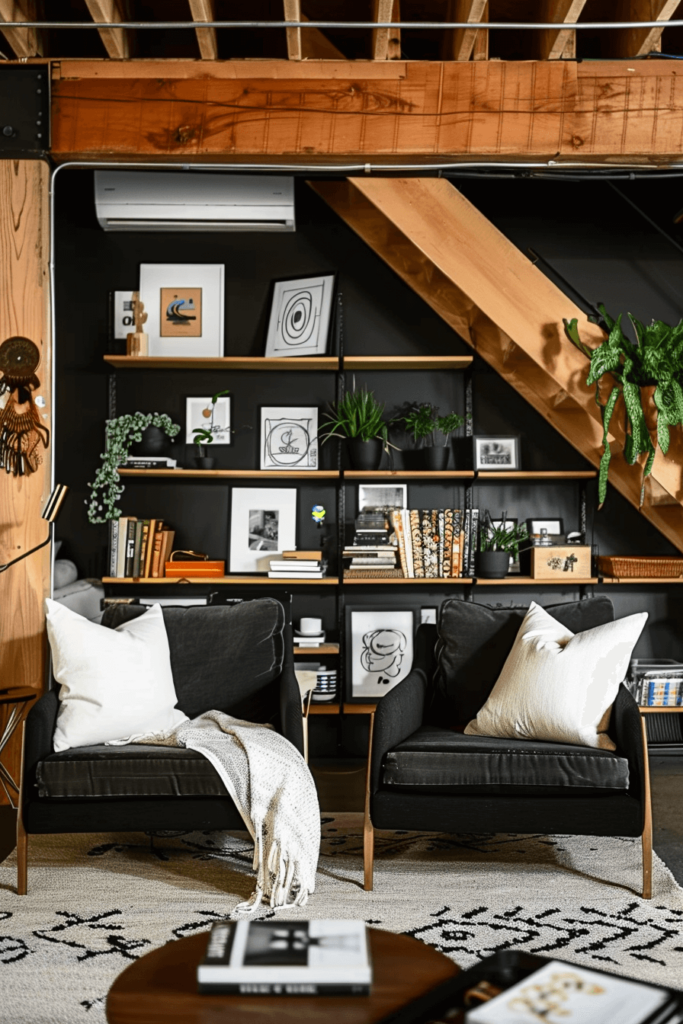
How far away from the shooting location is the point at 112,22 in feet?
12.3

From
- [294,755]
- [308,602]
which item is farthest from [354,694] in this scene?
[294,755]

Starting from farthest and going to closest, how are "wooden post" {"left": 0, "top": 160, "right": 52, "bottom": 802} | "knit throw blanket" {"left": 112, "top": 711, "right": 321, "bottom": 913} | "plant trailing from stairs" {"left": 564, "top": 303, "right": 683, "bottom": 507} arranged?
"plant trailing from stairs" {"left": 564, "top": 303, "right": 683, "bottom": 507} → "wooden post" {"left": 0, "top": 160, "right": 52, "bottom": 802} → "knit throw blanket" {"left": 112, "top": 711, "right": 321, "bottom": 913}

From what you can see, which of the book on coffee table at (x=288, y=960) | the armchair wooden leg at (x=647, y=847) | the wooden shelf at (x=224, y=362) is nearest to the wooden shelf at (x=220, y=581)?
the wooden shelf at (x=224, y=362)

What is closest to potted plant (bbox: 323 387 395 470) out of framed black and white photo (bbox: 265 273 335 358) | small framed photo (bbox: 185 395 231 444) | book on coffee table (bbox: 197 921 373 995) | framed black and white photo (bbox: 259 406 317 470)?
framed black and white photo (bbox: 259 406 317 470)

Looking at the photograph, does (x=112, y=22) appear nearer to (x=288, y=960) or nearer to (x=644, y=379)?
(x=644, y=379)

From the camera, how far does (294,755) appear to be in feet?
10.3

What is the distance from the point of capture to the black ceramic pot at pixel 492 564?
15.9ft

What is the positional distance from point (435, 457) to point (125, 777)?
2.56m

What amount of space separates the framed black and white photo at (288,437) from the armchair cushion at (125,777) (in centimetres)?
239

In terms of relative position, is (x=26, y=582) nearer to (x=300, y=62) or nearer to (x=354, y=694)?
(x=354, y=694)

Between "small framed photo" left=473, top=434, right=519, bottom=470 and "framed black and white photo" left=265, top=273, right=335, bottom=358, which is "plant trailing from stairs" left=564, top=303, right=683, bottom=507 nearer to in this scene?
"small framed photo" left=473, top=434, right=519, bottom=470

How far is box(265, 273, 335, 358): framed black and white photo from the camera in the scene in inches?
200

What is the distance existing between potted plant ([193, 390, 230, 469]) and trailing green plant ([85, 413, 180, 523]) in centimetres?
13

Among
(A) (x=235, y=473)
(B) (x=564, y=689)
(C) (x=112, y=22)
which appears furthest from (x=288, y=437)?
(B) (x=564, y=689)
